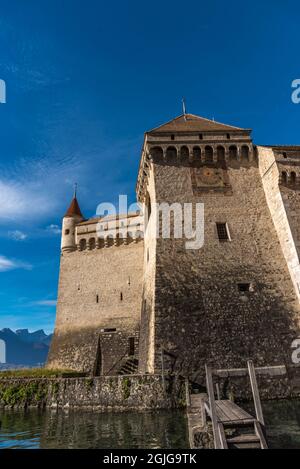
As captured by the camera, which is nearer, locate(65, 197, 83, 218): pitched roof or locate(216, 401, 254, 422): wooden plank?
locate(216, 401, 254, 422): wooden plank

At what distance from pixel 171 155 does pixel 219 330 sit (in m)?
9.70

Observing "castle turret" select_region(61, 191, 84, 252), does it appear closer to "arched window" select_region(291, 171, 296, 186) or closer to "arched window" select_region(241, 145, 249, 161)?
"arched window" select_region(241, 145, 249, 161)

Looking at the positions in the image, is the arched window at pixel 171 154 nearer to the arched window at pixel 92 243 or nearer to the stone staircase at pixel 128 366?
the arched window at pixel 92 243

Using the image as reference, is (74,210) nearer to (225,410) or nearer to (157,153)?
(157,153)

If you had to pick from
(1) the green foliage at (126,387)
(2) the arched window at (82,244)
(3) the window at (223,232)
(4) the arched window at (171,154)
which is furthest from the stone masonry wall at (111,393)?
(4) the arched window at (171,154)

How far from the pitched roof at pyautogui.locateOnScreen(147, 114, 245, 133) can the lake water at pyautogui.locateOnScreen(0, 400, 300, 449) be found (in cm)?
1370

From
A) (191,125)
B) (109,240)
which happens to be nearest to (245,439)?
(191,125)

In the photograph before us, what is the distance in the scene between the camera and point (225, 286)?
1338 cm

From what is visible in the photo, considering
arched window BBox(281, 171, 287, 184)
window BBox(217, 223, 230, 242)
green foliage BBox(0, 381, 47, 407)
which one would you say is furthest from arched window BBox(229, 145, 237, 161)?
green foliage BBox(0, 381, 47, 407)

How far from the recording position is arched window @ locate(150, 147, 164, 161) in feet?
54.3

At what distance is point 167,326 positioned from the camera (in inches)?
480

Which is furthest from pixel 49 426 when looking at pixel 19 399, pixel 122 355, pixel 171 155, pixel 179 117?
pixel 179 117

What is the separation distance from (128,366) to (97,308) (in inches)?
173

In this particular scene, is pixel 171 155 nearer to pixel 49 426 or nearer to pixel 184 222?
pixel 184 222
